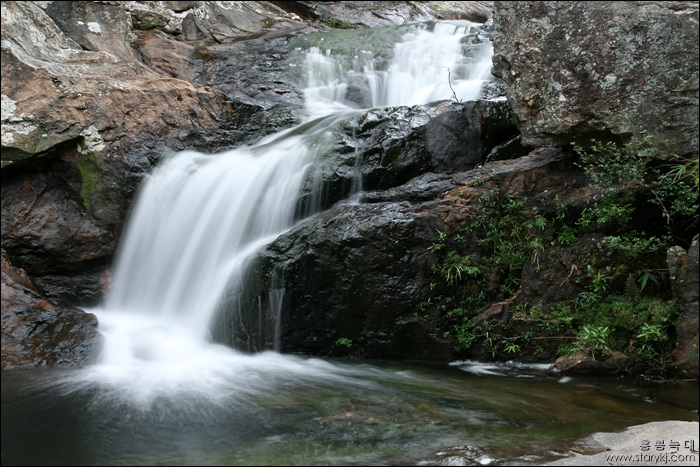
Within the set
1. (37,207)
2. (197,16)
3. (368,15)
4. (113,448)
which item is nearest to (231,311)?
(113,448)

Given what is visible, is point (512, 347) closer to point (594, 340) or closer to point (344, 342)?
point (594, 340)

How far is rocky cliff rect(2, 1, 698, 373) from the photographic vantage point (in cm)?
514

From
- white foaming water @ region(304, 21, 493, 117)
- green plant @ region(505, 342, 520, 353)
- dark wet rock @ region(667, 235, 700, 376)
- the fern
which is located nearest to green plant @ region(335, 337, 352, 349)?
green plant @ region(505, 342, 520, 353)

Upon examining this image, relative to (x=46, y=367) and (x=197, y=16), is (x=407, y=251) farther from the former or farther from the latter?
(x=197, y=16)

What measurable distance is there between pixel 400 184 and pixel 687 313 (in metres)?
3.25

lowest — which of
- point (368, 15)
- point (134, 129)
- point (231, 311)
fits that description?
point (231, 311)

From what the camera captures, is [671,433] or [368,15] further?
[368,15]

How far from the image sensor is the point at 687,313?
187 inches

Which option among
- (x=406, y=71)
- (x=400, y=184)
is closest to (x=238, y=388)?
(x=400, y=184)

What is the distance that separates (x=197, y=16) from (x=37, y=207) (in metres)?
6.51

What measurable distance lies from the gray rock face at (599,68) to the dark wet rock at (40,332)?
5.06 m

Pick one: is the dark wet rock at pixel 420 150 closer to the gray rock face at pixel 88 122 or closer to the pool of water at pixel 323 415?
the gray rock face at pixel 88 122

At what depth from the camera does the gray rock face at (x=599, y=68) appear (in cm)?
500

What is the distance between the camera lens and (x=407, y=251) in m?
5.46
